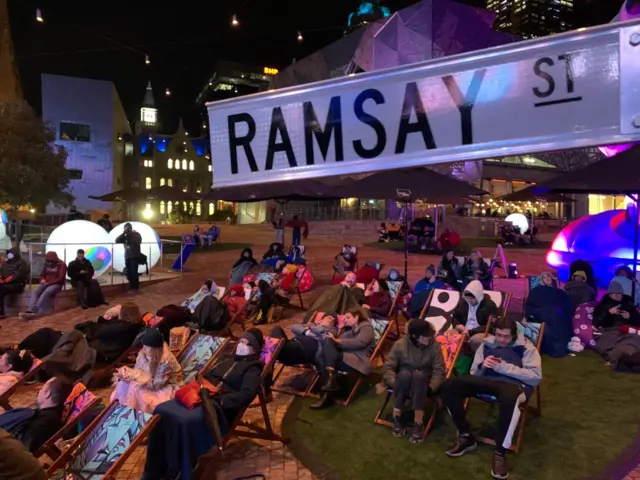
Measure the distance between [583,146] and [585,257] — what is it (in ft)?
32.8

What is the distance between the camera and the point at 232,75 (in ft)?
354

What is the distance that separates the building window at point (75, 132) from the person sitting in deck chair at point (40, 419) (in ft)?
151

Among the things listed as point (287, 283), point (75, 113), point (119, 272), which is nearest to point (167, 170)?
point (75, 113)

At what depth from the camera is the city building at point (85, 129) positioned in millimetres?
44250

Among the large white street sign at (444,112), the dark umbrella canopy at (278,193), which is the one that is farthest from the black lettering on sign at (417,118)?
the dark umbrella canopy at (278,193)

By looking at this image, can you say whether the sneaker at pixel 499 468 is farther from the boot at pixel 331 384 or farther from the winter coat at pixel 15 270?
the winter coat at pixel 15 270

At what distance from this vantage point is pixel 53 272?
9.98 meters

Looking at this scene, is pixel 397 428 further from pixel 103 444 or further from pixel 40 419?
pixel 40 419

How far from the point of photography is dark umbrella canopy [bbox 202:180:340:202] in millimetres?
9633

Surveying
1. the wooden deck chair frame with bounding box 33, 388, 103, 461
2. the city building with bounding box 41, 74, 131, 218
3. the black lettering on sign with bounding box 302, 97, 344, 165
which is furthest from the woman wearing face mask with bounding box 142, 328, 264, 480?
the city building with bounding box 41, 74, 131, 218

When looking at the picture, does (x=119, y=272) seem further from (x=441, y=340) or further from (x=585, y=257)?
(x=585, y=257)

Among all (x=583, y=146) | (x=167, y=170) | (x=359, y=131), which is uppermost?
(x=167, y=170)

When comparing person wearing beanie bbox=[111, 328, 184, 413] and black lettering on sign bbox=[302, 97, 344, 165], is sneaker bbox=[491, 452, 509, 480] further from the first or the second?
black lettering on sign bbox=[302, 97, 344, 165]

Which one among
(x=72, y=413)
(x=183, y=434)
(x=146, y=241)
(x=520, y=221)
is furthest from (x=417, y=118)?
(x=520, y=221)
